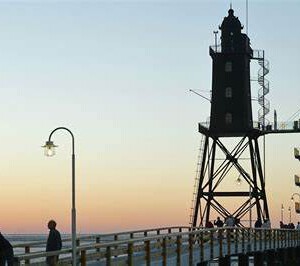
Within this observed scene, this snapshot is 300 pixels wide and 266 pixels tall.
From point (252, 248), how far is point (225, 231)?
5.75 metres

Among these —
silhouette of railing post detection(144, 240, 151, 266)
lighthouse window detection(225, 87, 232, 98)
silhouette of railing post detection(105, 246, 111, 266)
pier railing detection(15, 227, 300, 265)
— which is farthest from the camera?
lighthouse window detection(225, 87, 232, 98)

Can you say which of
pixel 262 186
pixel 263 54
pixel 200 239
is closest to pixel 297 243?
pixel 262 186

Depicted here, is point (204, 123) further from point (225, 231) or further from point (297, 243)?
point (225, 231)

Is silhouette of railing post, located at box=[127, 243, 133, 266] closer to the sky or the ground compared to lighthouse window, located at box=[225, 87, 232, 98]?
closer to the ground

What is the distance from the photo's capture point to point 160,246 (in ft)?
106

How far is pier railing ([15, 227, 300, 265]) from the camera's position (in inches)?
1024

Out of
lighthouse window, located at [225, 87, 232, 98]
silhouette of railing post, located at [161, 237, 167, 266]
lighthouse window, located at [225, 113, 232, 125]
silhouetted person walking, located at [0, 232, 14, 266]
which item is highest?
lighthouse window, located at [225, 87, 232, 98]

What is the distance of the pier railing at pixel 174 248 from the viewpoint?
85.3ft

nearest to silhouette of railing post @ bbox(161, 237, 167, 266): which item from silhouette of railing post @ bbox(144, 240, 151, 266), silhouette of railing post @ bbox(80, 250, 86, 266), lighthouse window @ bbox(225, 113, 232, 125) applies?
silhouette of railing post @ bbox(144, 240, 151, 266)

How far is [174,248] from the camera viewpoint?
33875mm

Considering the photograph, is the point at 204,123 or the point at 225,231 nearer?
the point at 225,231

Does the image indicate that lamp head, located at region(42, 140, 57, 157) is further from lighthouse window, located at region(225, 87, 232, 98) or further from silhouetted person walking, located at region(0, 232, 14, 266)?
lighthouse window, located at region(225, 87, 232, 98)

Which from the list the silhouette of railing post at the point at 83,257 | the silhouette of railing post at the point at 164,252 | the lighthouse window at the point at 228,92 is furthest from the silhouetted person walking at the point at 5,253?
the lighthouse window at the point at 228,92

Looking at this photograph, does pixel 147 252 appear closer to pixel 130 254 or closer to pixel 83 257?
pixel 130 254
